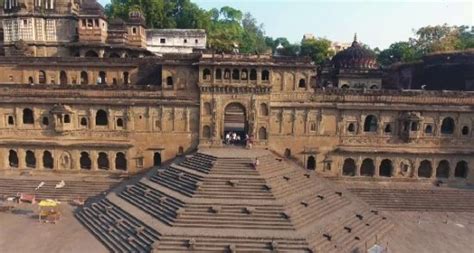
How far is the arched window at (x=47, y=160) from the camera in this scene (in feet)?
99.1

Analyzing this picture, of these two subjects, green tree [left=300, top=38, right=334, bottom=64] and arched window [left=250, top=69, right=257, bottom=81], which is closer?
arched window [left=250, top=69, right=257, bottom=81]

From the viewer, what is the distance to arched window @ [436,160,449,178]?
30078 mm

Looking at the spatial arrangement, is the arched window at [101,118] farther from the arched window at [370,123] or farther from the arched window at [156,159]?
the arched window at [370,123]

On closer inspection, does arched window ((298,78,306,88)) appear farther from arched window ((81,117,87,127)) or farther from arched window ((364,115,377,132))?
arched window ((81,117,87,127))

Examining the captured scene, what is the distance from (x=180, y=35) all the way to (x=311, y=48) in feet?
86.0

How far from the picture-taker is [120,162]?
30531 millimetres

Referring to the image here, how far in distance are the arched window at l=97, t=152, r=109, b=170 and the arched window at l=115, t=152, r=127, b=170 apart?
27.5 inches

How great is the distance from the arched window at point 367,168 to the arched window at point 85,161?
1971cm

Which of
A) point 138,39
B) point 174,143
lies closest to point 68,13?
point 138,39

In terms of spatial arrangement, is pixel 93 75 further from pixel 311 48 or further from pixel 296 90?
pixel 311 48

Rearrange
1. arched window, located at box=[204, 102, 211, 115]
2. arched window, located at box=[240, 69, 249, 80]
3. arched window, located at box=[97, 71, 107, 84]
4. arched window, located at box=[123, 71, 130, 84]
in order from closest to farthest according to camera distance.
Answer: arched window, located at box=[240, 69, 249, 80]
arched window, located at box=[204, 102, 211, 115]
arched window, located at box=[123, 71, 130, 84]
arched window, located at box=[97, 71, 107, 84]

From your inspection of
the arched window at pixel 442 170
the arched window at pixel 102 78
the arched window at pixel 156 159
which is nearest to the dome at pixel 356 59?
the arched window at pixel 442 170

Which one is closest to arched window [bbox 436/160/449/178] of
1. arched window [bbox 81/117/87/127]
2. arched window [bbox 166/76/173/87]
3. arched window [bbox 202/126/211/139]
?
arched window [bbox 202/126/211/139]

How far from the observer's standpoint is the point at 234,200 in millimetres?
22484
